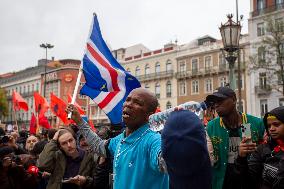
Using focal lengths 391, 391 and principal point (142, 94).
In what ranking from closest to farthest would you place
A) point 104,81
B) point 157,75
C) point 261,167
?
1. point 261,167
2. point 104,81
3. point 157,75

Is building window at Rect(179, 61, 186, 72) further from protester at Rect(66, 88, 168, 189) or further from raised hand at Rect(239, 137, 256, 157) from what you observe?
protester at Rect(66, 88, 168, 189)

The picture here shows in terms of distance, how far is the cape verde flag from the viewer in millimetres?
5492

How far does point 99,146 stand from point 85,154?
1470mm

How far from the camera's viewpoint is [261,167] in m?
3.35

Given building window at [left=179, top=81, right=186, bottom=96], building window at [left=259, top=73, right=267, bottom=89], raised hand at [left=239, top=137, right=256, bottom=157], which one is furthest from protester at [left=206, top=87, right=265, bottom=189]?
building window at [left=179, top=81, right=186, bottom=96]

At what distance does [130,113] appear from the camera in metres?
2.90

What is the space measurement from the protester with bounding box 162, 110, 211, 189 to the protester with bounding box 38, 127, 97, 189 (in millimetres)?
3365

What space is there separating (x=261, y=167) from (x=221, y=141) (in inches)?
24.6

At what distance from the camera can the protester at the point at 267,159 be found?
3.09 metres

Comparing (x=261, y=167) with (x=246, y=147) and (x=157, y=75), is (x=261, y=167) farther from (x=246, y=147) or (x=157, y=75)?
(x=157, y=75)

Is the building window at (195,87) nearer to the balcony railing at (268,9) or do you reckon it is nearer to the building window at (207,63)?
the building window at (207,63)

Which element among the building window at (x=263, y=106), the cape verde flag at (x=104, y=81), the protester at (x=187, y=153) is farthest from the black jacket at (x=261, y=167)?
the building window at (x=263, y=106)

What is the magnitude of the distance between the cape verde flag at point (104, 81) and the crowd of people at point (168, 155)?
2.58 ft

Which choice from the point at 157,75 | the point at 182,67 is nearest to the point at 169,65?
the point at 182,67
